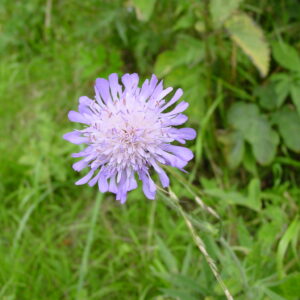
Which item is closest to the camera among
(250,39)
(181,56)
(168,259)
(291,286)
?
(291,286)

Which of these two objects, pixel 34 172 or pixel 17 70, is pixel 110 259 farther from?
pixel 17 70

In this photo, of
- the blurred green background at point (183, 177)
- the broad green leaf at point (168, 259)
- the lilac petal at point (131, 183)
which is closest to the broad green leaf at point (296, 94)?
the blurred green background at point (183, 177)

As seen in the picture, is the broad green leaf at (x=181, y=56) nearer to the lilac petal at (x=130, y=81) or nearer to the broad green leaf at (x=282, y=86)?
the broad green leaf at (x=282, y=86)

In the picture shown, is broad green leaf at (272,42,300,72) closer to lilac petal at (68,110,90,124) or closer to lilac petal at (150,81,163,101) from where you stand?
lilac petal at (150,81,163,101)

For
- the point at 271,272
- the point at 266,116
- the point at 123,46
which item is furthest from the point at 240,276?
Result: the point at 123,46

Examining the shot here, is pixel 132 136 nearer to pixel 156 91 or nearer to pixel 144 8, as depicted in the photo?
pixel 156 91

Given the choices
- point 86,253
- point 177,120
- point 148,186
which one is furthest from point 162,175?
point 86,253
